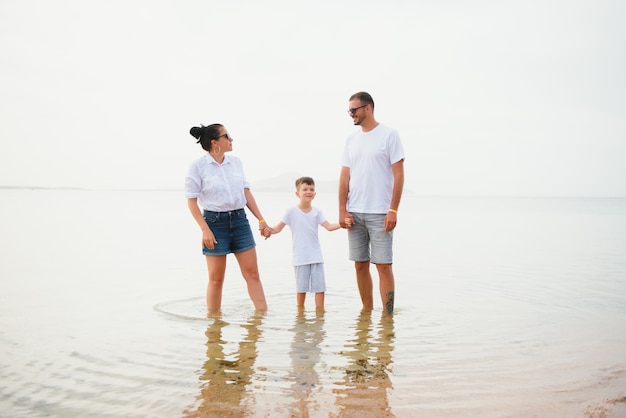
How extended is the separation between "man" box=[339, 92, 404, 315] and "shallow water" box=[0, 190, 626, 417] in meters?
0.74

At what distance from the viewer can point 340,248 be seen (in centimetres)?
1491

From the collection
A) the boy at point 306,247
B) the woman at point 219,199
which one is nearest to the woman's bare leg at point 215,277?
the woman at point 219,199

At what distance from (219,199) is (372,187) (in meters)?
1.66

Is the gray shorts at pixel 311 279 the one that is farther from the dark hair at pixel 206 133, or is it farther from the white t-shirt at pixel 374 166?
the dark hair at pixel 206 133

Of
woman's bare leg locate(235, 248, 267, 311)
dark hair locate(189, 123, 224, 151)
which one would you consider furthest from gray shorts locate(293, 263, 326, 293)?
dark hair locate(189, 123, 224, 151)

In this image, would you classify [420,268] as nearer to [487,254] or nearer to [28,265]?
[487,254]

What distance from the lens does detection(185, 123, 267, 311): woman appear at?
5688 millimetres

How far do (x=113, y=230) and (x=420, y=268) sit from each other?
12358mm

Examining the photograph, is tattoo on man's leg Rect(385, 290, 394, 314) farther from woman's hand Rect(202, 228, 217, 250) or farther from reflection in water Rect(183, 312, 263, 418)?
woman's hand Rect(202, 228, 217, 250)

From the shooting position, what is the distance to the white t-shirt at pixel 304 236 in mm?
6598

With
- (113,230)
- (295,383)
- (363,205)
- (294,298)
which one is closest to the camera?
(295,383)

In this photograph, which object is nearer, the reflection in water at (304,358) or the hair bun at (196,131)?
the reflection in water at (304,358)

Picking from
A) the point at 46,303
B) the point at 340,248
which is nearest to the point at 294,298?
the point at 46,303

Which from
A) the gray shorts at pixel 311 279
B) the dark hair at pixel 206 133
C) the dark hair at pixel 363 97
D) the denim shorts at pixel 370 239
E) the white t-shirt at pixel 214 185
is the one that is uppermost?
the dark hair at pixel 363 97
